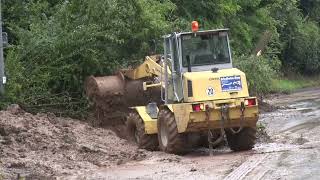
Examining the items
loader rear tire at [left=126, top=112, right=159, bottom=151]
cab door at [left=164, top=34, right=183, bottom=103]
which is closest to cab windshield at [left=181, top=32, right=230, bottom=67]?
cab door at [left=164, top=34, right=183, bottom=103]

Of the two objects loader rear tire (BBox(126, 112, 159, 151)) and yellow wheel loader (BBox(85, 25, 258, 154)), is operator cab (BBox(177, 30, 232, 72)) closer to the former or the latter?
yellow wheel loader (BBox(85, 25, 258, 154))

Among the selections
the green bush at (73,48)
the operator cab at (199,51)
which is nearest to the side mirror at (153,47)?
the green bush at (73,48)

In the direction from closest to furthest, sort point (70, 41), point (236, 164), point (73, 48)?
point (236, 164), point (70, 41), point (73, 48)

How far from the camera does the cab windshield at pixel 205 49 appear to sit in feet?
49.9

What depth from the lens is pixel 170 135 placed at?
1481cm

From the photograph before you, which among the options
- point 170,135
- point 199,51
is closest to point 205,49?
point 199,51

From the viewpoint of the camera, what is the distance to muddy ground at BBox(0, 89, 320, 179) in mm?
11734

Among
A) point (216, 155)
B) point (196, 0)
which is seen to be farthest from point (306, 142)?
point (196, 0)

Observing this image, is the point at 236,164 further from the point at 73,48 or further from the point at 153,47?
the point at 153,47

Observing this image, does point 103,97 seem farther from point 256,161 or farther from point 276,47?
point 276,47

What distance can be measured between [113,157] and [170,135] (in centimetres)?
143

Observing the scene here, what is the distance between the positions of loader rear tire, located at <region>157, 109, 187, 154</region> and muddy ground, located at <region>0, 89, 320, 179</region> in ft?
0.93

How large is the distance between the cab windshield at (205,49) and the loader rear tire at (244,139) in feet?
5.71

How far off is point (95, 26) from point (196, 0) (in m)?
14.4
